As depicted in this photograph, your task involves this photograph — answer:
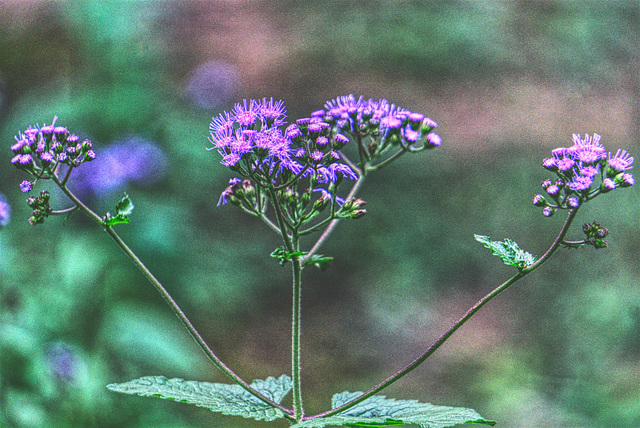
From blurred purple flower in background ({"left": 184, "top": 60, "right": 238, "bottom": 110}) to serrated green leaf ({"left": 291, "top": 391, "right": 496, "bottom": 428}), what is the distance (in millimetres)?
4887

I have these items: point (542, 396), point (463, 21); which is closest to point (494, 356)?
point (542, 396)

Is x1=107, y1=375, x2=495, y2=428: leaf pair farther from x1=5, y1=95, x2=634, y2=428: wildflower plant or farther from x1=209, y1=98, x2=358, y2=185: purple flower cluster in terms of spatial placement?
x1=209, y1=98, x2=358, y2=185: purple flower cluster

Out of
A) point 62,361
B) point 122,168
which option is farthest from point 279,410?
point 122,168

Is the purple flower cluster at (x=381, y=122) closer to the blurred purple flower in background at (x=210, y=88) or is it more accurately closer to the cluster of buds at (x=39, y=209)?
the cluster of buds at (x=39, y=209)

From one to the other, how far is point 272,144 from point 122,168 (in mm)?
3701

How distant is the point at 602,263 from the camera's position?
793 centimetres

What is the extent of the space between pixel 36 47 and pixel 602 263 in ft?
29.2

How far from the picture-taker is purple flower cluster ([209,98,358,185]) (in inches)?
89.3

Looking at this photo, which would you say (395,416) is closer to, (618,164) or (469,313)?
(469,313)

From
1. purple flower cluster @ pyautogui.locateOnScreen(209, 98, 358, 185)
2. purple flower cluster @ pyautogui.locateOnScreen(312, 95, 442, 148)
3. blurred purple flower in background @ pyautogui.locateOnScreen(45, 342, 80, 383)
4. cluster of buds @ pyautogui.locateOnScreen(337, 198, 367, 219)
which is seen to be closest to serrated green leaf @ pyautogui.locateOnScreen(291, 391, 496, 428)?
cluster of buds @ pyautogui.locateOnScreen(337, 198, 367, 219)

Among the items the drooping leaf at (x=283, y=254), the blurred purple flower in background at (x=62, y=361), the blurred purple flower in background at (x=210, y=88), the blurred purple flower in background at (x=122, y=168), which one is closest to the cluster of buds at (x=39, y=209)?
the drooping leaf at (x=283, y=254)

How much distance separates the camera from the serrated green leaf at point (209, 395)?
2.12 m

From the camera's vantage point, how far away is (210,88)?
6.88 m

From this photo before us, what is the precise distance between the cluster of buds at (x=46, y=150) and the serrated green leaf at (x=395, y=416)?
1334 mm
